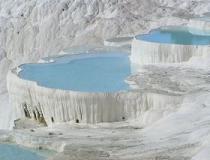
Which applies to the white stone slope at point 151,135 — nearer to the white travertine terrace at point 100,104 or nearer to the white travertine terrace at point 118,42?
the white travertine terrace at point 100,104

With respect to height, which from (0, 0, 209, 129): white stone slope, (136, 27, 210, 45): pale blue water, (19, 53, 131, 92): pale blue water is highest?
(136, 27, 210, 45): pale blue water

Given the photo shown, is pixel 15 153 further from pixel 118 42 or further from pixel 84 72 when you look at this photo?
pixel 118 42

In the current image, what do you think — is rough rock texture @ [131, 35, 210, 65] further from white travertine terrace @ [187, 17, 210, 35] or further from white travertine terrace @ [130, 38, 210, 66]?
white travertine terrace @ [187, 17, 210, 35]

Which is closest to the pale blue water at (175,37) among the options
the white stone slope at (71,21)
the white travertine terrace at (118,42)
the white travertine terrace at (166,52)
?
the white travertine terrace at (166,52)

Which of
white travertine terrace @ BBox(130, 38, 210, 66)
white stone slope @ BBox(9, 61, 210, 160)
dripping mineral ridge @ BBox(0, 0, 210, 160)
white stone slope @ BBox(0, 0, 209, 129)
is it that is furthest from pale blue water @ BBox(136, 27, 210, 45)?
white stone slope @ BBox(0, 0, 209, 129)

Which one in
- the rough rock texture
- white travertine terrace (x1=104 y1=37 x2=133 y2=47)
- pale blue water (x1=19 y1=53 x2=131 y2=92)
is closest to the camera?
pale blue water (x1=19 y1=53 x2=131 y2=92)

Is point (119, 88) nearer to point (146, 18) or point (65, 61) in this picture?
point (65, 61)
